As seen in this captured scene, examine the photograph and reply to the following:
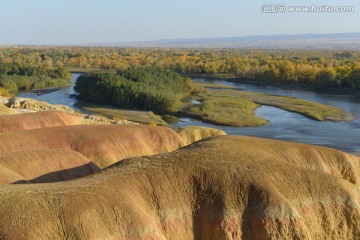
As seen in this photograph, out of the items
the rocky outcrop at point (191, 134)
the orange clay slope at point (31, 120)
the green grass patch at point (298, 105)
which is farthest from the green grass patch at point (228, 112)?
the orange clay slope at point (31, 120)

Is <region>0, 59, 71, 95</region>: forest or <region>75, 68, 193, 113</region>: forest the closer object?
<region>75, 68, 193, 113</region>: forest

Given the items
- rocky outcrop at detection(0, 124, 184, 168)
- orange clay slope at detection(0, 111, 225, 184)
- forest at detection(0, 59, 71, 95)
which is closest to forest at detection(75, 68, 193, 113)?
forest at detection(0, 59, 71, 95)

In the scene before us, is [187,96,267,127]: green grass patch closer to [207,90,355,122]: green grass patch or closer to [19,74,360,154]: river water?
[19,74,360,154]: river water

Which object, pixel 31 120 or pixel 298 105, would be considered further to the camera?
pixel 298 105

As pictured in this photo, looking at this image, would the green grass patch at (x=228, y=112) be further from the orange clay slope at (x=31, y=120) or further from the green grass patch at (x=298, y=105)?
the orange clay slope at (x=31, y=120)

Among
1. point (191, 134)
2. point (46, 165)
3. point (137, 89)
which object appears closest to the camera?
point (46, 165)

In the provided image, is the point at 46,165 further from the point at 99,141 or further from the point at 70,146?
the point at 99,141

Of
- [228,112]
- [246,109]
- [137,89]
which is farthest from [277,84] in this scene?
[228,112]
